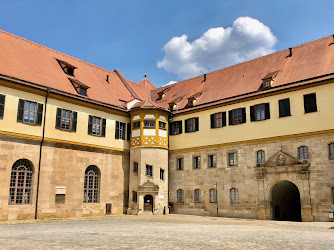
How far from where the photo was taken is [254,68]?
102 feet

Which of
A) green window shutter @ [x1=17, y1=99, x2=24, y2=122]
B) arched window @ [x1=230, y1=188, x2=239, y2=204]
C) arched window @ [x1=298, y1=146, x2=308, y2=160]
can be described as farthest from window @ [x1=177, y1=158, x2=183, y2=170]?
green window shutter @ [x1=17, y1=99, x2=24, y2=122]

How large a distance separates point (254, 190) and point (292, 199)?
5.37m

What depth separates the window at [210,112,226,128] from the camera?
28656mm

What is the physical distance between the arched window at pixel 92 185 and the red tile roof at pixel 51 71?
20.2 feet

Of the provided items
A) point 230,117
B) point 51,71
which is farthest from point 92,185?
point 230,117

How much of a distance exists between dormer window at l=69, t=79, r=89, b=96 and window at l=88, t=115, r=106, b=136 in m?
2.24

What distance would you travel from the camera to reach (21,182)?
2323 cm

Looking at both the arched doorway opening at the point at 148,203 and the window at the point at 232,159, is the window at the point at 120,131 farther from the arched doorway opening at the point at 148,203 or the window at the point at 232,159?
the window at the point at 232,159

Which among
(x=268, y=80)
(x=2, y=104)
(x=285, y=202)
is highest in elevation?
(x=268, y=80)

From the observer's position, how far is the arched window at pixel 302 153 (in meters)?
23.9

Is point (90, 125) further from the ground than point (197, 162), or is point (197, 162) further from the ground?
point (90, 125)

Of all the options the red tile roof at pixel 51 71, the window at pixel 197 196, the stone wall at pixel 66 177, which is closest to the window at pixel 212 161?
→ the window at pixel 197 196

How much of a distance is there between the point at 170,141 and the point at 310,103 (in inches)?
514

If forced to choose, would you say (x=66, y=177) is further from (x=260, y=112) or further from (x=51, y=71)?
Answer: (x=260, y=112)
